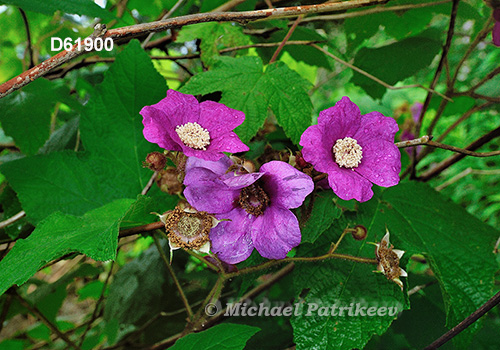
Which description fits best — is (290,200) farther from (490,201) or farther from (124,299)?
(490,201)

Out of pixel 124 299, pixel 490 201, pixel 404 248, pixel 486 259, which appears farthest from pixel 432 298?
pixel 490 201

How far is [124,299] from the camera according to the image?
1.16 m

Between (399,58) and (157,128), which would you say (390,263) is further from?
(399,58)

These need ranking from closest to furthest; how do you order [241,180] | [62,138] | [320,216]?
[241,180], [320,216], [62,138]

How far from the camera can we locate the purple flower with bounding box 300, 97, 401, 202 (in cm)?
49

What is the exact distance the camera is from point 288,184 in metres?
0.48

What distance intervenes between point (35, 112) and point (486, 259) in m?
0.99

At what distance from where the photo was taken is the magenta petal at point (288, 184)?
480mm

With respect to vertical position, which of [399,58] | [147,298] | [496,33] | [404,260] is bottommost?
[147,298]

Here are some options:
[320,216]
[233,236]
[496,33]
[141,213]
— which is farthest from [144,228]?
[496,33]

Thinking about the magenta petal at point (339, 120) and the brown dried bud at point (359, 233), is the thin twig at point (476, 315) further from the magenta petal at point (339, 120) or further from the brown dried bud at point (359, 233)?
the magenta petal at point (339, 120)

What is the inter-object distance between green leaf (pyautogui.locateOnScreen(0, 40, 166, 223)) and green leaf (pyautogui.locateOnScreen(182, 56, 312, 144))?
4.6 inches

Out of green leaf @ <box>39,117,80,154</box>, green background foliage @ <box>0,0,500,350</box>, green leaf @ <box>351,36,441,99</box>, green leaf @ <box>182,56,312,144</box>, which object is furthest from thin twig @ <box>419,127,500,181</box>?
green leaf @ <box>39,117,80,154</box>

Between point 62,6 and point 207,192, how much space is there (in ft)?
1.44
